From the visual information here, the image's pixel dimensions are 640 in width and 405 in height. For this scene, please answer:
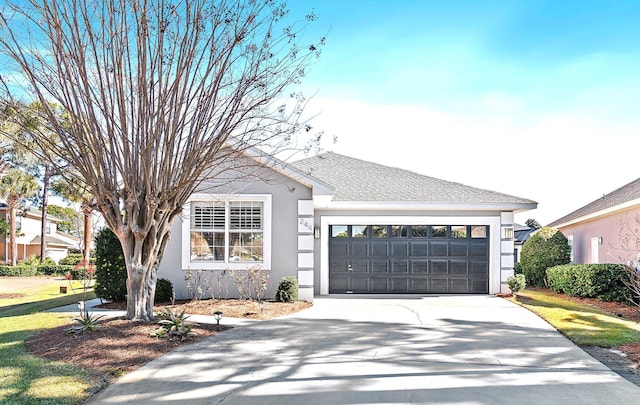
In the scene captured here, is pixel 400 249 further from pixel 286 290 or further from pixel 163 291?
pixel 163 291

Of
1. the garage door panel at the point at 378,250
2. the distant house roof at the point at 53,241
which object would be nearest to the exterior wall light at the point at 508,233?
the garage door panel at the point at 378,250

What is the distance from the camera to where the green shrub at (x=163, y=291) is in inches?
515

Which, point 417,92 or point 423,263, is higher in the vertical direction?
point 417,92

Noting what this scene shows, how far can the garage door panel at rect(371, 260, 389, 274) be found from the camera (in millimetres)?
16625

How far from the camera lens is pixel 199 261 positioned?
1388 centimetres

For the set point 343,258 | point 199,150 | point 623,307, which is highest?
point 199,150

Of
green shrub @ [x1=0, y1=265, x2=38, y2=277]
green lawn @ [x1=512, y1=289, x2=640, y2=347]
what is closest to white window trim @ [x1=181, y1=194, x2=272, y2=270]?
green lawn @ [x1=512, y1=289, x2=640, y2=347]

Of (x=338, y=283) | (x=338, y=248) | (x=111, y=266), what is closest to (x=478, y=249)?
(x=338, y=248)

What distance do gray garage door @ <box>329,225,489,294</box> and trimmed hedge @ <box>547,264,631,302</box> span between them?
2.53m

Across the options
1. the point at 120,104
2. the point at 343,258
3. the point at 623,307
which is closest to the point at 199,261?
the point at 343,258

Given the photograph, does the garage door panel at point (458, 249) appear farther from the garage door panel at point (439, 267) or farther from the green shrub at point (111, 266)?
the green shrub at point (111, 266)

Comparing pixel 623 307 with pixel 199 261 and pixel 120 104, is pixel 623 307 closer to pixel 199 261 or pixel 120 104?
pixel 199 261

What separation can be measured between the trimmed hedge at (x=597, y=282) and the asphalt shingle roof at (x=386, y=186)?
8.39 feet

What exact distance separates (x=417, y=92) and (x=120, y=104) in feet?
23.2
